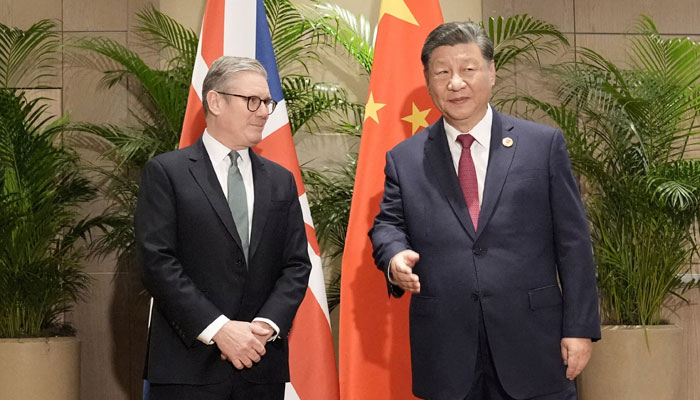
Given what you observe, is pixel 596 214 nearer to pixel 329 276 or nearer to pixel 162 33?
pixel 329 276

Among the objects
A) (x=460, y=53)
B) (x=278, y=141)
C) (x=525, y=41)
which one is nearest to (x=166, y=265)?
(x=460, y=53)

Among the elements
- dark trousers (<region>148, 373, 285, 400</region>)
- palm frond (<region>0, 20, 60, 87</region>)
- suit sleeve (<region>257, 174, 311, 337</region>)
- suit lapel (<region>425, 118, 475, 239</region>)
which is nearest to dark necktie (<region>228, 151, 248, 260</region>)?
suit sleeve (<region>257, 174, 311, 337</region>)

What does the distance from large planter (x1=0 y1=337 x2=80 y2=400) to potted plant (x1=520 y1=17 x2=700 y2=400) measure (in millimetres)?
2825

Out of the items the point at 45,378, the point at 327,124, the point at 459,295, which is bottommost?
the point at 45,378

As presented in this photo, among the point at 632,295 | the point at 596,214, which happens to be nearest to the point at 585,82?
the point at 596,214

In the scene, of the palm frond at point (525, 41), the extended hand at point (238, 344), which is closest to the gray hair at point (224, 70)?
the extended hand at point (238, 344)

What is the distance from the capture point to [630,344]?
14.3 ft

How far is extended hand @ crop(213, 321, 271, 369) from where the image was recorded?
7.64 feet

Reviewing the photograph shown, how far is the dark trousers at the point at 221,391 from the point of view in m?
2.39

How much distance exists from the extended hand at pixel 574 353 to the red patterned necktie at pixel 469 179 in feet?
1.41

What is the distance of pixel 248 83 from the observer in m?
2.67

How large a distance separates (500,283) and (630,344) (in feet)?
7.55

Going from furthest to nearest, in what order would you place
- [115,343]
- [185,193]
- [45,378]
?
[115,343], [45,378], [185,193]

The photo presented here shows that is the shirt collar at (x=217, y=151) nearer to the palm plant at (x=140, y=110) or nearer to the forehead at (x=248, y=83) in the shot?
the forehead at (x=248, y=83)
